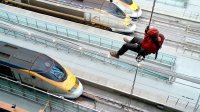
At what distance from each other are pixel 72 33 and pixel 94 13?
1.32m

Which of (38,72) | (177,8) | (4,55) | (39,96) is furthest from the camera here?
(177,8)

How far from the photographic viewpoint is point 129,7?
9.54 m

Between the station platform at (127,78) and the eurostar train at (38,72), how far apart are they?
635 mm

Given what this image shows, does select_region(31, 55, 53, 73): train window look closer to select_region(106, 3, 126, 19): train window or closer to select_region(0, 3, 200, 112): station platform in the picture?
select_region(0, 3, 200, 112): station platform

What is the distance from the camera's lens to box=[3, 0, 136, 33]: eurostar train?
29.4 ft

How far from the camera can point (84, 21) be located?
9.18 m

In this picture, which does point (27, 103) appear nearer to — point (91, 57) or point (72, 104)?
point (72, 104)

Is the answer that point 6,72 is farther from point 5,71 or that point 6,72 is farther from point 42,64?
point 42,64

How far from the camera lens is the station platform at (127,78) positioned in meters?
6.60

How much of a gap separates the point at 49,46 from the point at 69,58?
0.70 metres

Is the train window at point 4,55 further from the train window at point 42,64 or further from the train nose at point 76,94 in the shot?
the train nose at point 76,94

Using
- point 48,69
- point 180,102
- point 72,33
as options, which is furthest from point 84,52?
point 180,102

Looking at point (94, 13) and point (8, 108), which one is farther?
point (94, 13)

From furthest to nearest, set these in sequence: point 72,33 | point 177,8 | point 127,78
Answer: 1. point 177,8
2. point 72,33
3. point 127,78
